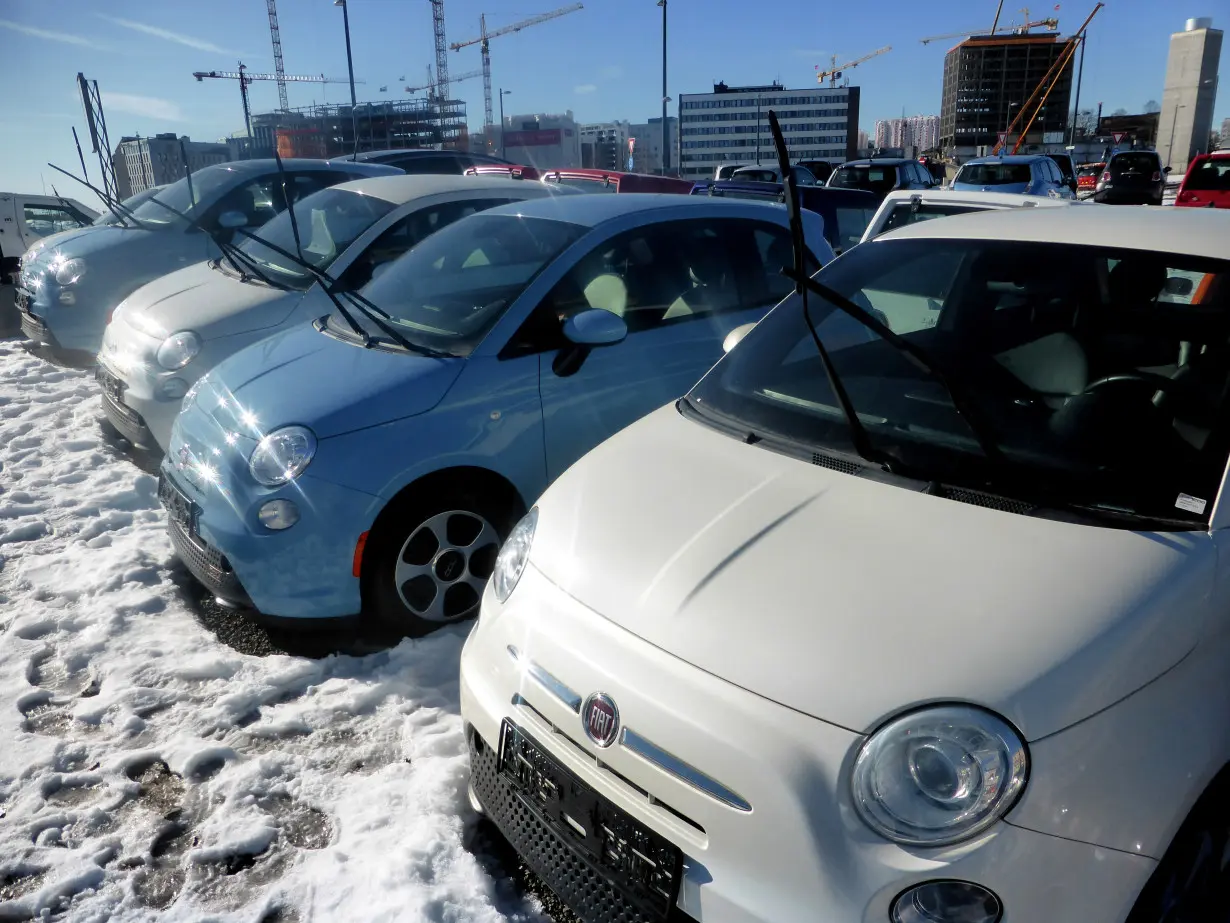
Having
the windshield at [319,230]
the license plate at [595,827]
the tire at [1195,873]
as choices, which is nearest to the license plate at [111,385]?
the windshield at [319,230]

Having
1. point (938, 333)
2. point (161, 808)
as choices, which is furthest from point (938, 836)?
point (161, 808)

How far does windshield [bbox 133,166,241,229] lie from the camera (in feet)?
27.3

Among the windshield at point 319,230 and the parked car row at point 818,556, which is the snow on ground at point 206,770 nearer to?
the parked car row at point 818,556

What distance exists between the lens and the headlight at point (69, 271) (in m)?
7.81

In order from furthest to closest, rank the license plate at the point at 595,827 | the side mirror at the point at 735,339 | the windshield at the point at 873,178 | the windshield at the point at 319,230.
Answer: the windshield at the point at 873,178 < the windshield at the point at 319,230 < the side mirror at the point at 735,339 < the license plate at the point at 595,827

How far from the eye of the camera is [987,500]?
6.72 feet

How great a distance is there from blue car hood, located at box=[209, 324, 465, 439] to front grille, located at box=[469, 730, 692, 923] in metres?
1.52

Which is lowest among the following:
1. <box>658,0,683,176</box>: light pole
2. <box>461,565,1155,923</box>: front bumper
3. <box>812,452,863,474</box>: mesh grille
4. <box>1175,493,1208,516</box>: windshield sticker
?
<box>461,565,1155,923</box>: front bumper

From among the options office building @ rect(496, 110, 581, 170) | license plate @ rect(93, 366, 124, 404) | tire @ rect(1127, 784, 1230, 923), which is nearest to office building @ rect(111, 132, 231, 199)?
license plate @ rect(93, 366, 124, 404)

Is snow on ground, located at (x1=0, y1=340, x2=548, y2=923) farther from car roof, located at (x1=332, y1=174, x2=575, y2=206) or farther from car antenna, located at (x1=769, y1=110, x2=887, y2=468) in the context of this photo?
car roof, located at (x1=332, y1=174, x2=575, y2=206)

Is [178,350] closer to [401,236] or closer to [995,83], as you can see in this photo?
[401,236]

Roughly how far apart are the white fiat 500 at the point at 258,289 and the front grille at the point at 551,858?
131 inches

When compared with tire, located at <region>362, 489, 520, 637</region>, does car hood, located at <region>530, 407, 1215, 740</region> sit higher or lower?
higher

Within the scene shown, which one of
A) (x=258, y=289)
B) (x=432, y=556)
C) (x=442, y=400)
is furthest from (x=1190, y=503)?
(x=258, y=289)
